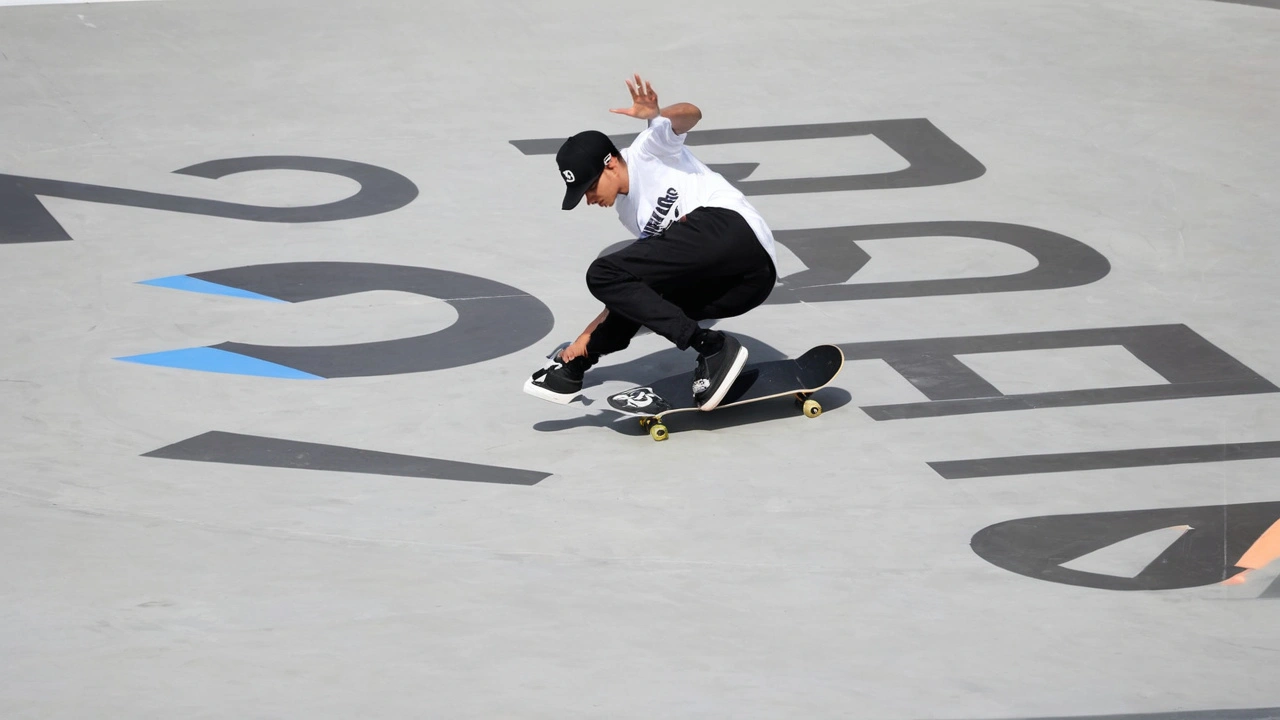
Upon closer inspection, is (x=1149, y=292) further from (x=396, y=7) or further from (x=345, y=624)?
(x=396, y=7)

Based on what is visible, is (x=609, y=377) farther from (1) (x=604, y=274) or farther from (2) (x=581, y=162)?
(2) (x=581, y=162)

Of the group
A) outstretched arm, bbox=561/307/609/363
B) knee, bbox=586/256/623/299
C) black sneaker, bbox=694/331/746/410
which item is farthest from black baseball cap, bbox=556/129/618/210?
black sneaker, bbox=694/331/746/410

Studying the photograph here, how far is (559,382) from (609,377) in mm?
803

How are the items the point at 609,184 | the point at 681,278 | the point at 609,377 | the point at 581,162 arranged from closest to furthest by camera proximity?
1. the point at 581,162
2. the point at 609,184
3. the point at 681,278
4. the point at 609,377

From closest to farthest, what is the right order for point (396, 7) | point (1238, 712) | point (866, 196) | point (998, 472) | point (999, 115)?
point (1238, 712) → point (998, 472) → point (866, 196) → point (999, 115) → point (396, 7)

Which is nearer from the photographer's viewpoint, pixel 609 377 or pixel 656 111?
pixel 656 111

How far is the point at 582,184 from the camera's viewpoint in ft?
21.6

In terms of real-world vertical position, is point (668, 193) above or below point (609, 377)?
above

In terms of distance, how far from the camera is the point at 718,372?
675 cm

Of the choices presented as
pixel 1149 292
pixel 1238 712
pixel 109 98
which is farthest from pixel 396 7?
pixel 1238 712

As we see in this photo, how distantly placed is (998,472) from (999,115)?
19.2 feet

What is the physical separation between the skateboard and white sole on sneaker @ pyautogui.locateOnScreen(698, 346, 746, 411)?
8 cm

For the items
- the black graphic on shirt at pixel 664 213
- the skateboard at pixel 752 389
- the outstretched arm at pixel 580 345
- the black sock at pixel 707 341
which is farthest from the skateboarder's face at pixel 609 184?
the skateboard at pixel 752 389

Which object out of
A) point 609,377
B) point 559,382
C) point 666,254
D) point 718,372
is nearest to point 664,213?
point 666,254
